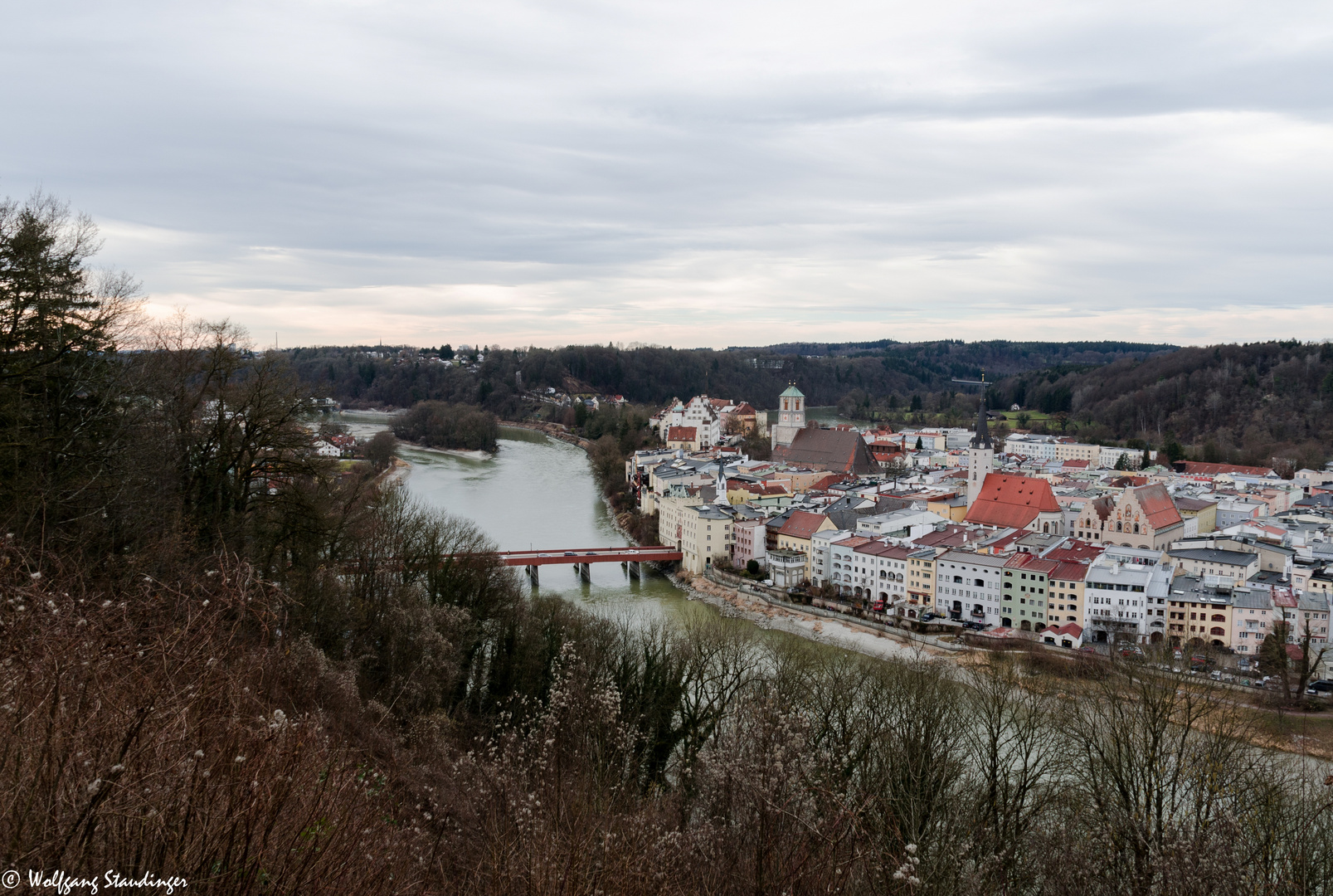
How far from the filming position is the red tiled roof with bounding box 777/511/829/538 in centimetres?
1831

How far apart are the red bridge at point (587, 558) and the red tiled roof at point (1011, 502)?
25.6 ft

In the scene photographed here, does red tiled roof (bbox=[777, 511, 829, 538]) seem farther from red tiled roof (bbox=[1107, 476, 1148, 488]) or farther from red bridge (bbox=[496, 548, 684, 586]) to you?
red tiled roof (bbox=[1107, 476, 1148, 488])

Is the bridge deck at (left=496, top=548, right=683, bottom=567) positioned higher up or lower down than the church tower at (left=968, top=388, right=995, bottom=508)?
lower down

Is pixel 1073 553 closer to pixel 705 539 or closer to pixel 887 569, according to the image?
pixel 887 569

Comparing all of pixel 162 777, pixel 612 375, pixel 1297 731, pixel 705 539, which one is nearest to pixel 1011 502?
pixel 705 539

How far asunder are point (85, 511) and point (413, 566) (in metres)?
4.56

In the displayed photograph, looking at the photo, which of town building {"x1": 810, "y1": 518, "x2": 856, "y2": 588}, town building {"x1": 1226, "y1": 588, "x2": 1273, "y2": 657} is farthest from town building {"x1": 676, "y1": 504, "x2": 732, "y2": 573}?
town building {"x1": 1226, "y1": 588, "x2": 1273, "y2": 657}

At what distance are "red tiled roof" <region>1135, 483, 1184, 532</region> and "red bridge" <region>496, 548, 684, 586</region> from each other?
33.6 feet

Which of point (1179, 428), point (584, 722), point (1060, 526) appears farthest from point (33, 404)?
point (1179, 428)

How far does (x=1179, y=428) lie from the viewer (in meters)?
44.0

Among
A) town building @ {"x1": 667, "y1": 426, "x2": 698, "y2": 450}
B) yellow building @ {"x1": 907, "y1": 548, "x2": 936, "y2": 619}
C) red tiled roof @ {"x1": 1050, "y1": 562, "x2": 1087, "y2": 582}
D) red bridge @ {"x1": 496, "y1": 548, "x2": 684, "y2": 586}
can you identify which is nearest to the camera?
red tiled roof @ {"x1": 1050, "y1": 562, "x2": 1087, "y2": 582}

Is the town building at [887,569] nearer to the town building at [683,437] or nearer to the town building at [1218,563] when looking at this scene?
the town building at [1218,563]

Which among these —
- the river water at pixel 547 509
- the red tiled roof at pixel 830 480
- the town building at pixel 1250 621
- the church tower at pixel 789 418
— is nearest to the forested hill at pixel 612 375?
the river water at pixel 547 509

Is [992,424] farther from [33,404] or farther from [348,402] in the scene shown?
[33,404]
